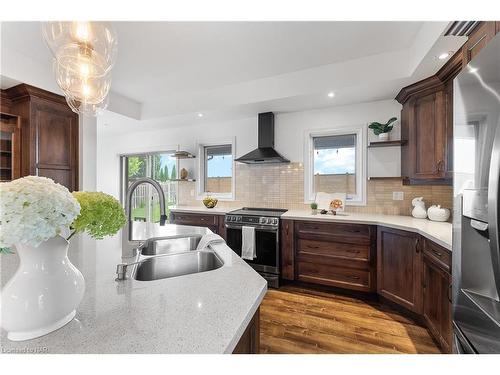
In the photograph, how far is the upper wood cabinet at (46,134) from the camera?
2.47 metres

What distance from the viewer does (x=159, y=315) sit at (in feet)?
2.13

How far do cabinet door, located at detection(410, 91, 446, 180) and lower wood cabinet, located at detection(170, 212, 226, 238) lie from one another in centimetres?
244

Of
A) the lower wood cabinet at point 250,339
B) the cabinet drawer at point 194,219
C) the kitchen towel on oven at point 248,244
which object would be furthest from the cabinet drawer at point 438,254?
the cabinet drawer at point 194,219

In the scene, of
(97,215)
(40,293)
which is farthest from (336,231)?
(40,293)

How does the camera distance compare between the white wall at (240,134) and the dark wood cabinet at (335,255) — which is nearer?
the dark wood cabinet at (335,255)

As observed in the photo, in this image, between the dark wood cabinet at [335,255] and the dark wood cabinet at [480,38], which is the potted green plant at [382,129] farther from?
the dark wood cabinet at [480,38]

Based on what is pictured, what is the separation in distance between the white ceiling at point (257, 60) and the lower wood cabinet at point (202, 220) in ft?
5.10

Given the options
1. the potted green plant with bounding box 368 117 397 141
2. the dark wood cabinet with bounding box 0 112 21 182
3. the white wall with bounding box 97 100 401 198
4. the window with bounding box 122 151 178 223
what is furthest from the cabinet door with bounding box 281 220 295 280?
the dark wood cabinet with bounding box 0 112 21 182

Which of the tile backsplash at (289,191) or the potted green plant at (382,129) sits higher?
the potted green plant at (382,129)

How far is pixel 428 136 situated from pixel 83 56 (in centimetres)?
308

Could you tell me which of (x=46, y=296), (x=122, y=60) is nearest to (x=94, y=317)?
(x=46, y=296)

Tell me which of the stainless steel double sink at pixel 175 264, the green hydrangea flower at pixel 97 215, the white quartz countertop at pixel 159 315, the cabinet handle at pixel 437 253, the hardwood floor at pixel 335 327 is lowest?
the hardwood floor at pixel 335 327

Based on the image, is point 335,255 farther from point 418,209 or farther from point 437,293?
point 418,209

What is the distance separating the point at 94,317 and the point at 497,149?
4.24 feet
